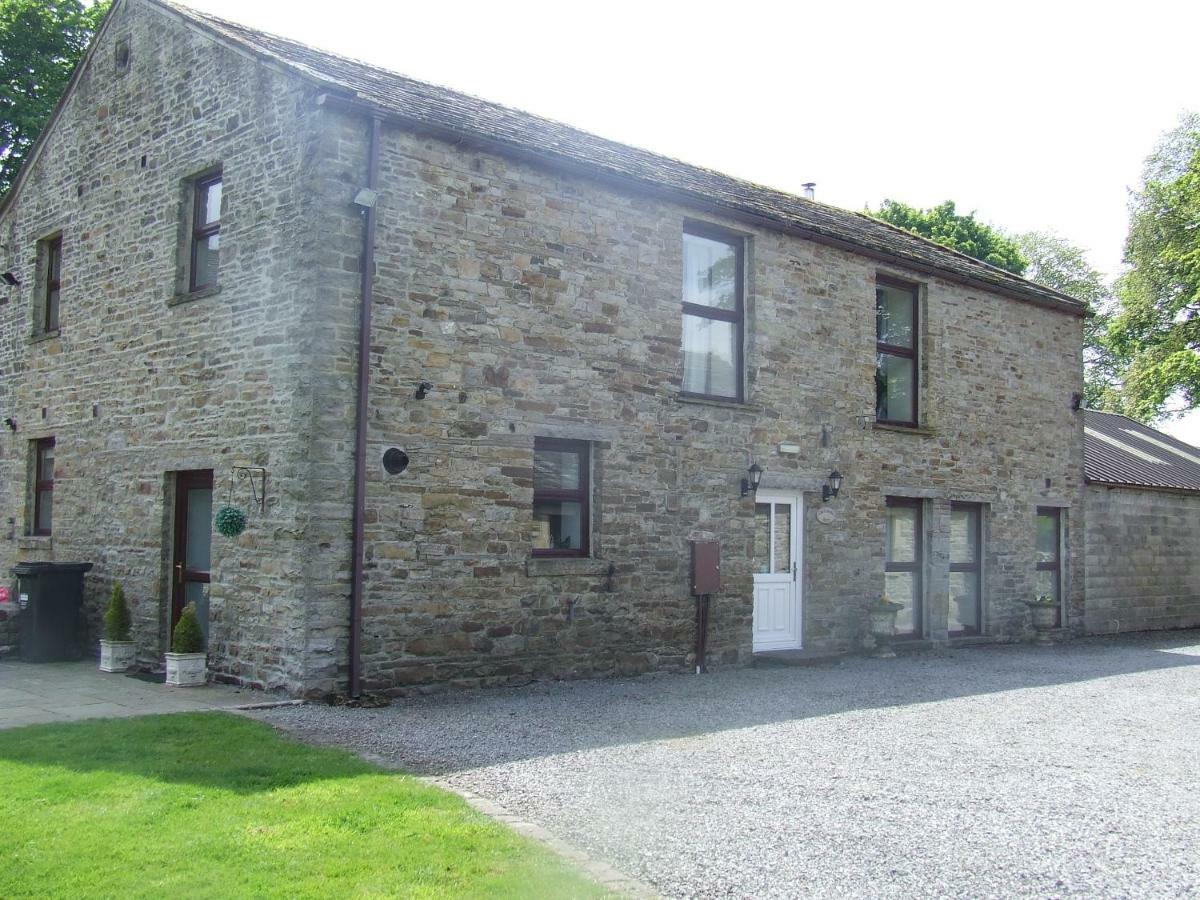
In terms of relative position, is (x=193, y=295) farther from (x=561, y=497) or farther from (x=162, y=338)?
(x=561, y=497)

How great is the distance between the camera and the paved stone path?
8852 millimetres

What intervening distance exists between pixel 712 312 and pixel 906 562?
16.8ft

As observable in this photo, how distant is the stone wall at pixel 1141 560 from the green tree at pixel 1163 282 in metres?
7.77

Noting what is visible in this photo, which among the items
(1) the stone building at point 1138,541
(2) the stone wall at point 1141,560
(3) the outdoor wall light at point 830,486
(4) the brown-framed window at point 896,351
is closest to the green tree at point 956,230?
(1) the stone building at point 1138,541

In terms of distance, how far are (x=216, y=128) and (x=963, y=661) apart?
11288 mm

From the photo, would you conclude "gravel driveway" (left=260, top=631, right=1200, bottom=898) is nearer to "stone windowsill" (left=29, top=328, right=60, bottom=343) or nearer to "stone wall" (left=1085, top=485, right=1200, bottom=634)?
"stone wall" (left=1085, top=485, right=1200, bottom=634)

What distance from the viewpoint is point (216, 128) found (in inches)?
452

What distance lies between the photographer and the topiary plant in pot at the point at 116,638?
37.1 ft

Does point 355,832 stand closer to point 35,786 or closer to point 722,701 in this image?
point 35,786

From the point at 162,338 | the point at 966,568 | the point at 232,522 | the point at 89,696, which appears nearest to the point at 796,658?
the point at 966,568

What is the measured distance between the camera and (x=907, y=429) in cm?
1559

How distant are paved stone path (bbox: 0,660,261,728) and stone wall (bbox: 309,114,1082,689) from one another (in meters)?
1.59

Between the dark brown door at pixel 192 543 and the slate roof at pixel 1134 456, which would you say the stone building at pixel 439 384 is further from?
the slate roof at pixel 1134 456

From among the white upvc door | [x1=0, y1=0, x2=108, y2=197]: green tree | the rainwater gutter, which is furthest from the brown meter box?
[x1=0, y1=0, x2=108, y2=197]: green tree
